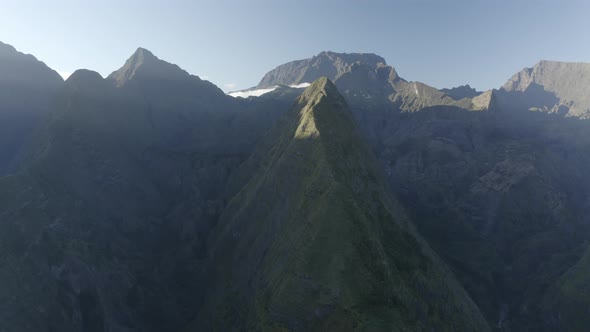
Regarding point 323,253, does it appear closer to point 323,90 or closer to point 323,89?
point 323,90

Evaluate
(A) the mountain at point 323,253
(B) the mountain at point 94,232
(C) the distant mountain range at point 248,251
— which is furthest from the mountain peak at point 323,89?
(B) the mountain at point 94,232

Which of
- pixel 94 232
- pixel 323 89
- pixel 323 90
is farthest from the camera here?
pixel 323 89

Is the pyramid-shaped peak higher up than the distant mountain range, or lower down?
higher up

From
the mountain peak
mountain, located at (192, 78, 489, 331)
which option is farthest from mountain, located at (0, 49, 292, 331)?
the mountain peak

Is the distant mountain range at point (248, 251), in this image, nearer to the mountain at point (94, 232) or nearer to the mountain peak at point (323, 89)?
the mountain at point (94, 232)

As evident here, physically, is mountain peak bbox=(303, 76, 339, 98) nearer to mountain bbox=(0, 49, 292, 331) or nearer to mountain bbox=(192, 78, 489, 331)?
mountain bbox=(192, 78, 489, 331)

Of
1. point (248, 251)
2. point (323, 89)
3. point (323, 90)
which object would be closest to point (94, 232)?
point (248, 251)

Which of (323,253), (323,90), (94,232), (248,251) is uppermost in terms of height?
(323,90)

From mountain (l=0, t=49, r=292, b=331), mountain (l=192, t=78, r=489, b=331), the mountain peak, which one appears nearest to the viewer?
mountain (l=192, t=78, r=489, b=331)

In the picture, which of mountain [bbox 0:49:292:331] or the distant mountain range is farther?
mountain [bbox 0:49:292:331]

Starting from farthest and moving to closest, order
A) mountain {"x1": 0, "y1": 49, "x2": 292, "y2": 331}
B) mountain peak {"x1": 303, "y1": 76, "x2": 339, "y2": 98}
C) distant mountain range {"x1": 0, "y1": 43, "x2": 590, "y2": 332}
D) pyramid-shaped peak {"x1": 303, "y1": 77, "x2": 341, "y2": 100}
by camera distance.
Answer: mountain peak {"x1": 303, "y1": 76, "x2": 339, "y2": 98}, pyramid-shaped peak {"x1": 303, "y1": 77, "x2": 341, "y2": 100}, mountain {"x1": 0, "y1": 49, "x2": 292, "y2": 331}, distant mountain range {"x1": 0, "y1": 43, "x2": 590, "y2": 332}
